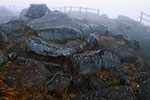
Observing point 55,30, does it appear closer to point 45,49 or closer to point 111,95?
point 45,49

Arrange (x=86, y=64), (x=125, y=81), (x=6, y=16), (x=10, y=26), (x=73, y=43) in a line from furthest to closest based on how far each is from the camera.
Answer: (x=6, y=16)
(x=10, y=26)
(x=73, y=43)
(x=86, y=64)
(x=125, y=81)

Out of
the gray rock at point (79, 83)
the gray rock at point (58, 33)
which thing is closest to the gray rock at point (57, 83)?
the gray rock at point (79, 83)

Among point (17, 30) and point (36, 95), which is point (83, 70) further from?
point (17, 30)

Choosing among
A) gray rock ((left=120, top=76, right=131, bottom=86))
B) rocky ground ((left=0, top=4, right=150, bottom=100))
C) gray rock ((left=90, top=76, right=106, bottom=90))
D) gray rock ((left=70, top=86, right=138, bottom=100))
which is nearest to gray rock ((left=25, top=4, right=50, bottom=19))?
rocky ground ((left=0, top=4, right=150, bottom=100))

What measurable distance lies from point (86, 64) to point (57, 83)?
64.3 inches

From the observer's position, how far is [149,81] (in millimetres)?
5480

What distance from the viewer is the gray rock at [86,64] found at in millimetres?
6277

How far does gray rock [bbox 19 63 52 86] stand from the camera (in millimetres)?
5395

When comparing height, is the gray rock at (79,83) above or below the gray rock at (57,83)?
below

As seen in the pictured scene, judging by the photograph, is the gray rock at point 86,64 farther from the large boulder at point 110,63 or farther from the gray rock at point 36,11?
the gray rock at point 36,11

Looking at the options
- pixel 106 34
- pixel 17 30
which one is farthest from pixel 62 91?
pixel 106 34

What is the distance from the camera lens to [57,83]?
207 inches

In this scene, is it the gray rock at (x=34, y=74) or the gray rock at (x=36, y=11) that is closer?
the gray rock at (x=34, y=74)

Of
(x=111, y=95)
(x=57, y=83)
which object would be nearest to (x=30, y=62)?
(x=57, y=83)
